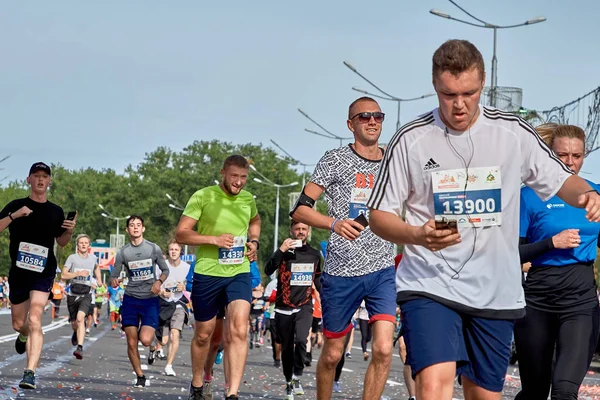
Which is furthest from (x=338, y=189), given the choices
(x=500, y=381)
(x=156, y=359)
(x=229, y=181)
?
(x=156, y=359)

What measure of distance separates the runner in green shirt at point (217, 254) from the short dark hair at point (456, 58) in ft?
19.1

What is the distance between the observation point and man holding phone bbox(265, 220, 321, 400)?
47.8ft

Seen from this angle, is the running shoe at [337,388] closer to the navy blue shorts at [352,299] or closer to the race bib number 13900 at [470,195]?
the navy blue shorts at [352,299]

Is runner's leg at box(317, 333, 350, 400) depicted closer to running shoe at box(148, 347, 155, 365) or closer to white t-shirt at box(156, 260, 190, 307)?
running shoe at box(148, 347, 155, 365)

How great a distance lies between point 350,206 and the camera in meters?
9.48

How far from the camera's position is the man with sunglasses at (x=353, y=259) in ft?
29.5

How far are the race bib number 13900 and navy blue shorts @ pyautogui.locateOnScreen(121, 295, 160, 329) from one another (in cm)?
1061

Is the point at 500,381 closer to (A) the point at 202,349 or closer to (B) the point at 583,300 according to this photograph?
(B) the point at 583,300

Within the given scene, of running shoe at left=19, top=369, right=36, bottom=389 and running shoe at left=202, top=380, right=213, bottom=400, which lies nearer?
running shoe at left=202, top=380, right=213, bottom=400

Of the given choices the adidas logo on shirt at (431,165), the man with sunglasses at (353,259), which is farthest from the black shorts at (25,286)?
the adidas logo on shirt at (431,165)

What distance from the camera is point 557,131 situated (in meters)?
7.66

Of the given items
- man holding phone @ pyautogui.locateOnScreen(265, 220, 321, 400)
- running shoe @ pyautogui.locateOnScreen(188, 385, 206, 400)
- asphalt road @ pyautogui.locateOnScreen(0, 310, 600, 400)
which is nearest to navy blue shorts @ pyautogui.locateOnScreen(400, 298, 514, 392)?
running shoe @ pyautogui.locateOnScreen(188, 385, 206, 400)

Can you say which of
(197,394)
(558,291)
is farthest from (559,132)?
(197,394)

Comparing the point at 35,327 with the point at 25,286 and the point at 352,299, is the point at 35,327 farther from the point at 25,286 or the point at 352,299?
the point at 352,299
